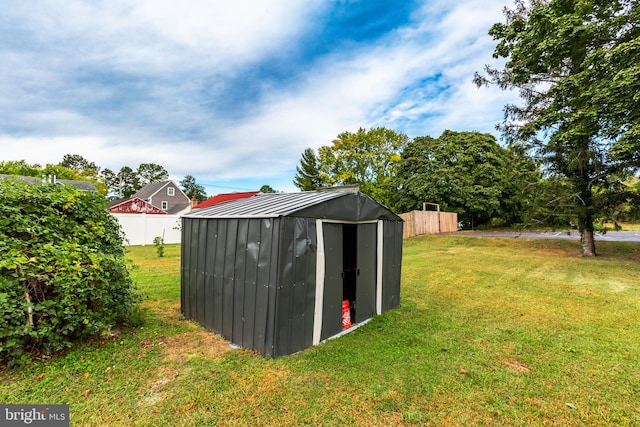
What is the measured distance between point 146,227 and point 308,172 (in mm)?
21439

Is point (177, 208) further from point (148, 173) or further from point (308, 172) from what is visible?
point (148, 173)

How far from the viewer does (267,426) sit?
2.17 meters

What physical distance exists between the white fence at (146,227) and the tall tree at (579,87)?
1639cm

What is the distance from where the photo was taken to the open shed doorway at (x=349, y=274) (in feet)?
12.6

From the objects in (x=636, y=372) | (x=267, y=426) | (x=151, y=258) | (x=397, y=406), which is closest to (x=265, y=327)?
(x=267, y=426)

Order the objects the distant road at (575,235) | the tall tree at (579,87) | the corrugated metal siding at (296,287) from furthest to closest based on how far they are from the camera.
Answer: the distant road at (575,235) → the tall tree at (579,87) → the corrugated metal siding at (296,287)

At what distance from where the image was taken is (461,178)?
63.8ft

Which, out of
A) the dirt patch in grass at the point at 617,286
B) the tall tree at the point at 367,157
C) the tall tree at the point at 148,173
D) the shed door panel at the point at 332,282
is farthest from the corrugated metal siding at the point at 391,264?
the tall tree at the point at 148,173

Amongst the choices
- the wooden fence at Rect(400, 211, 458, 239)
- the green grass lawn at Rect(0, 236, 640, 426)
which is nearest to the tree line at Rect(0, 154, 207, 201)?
the wooden fence at Rect(400, 211, 458, 239)

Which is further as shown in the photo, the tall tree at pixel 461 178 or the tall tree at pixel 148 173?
the tall tree at pixel 148 173

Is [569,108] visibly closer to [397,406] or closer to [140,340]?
[397,406]

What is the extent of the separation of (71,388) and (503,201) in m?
23.5

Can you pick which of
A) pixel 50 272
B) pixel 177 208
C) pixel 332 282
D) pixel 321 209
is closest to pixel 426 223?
pixel 332 282

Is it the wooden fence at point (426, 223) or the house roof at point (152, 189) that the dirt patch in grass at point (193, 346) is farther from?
the house roof at point (152, 189)
